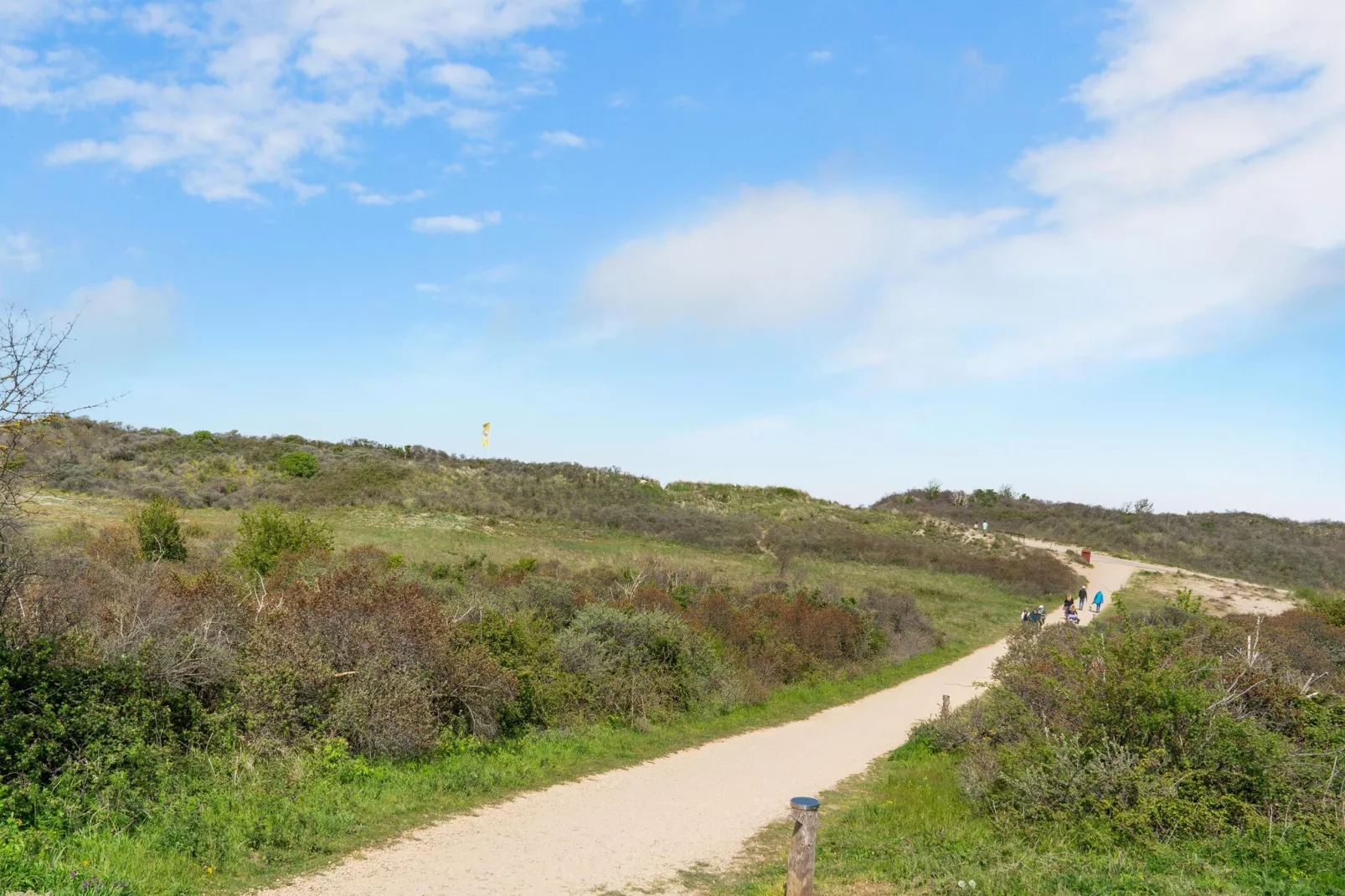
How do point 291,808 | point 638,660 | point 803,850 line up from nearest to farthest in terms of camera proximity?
1. point 803,850
2. point 291,808
3. point 638,660

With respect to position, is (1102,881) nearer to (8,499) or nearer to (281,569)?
(8,499)

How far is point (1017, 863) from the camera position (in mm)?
7027

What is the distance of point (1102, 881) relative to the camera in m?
6.36

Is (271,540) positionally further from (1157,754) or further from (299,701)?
(1157,754)

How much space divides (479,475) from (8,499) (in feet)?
175

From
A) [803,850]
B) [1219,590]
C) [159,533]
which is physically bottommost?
[803,850]

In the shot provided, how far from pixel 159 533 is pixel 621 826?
59.7 feet

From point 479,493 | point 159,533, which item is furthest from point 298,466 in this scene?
point 159,533

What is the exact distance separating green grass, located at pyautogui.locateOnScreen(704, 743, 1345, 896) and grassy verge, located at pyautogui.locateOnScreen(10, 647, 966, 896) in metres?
3.19

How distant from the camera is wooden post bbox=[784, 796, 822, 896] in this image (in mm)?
6379

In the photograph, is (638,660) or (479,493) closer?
(638,660)

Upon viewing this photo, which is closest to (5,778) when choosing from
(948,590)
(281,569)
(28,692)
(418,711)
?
(28,692)

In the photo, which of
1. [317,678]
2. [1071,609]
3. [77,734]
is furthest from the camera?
[1071,609]

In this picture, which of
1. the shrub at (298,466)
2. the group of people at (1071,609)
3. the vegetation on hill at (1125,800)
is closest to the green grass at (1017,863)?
the vegetation on hill at (1125,800)
